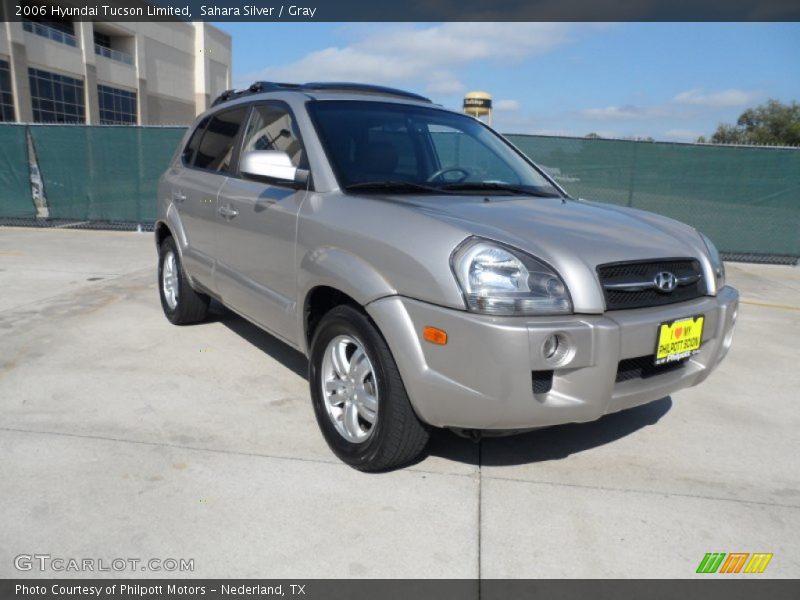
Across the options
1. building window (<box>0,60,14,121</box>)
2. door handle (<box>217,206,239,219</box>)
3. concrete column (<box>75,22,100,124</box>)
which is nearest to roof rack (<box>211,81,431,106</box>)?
door handle (<box>217,206,239,219</box>)

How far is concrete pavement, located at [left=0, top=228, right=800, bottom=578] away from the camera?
2500 mm

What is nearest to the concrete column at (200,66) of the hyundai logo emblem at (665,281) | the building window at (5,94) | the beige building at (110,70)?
the beige building at (110,70)

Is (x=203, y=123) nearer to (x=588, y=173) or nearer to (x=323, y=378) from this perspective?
(x=323, y=378)

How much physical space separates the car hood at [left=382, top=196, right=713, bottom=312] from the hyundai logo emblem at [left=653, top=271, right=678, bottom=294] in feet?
0.31

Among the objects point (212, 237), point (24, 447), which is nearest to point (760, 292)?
point (212, 237)

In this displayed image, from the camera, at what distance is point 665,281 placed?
2.84 metres

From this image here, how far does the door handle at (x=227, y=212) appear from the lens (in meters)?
4.06

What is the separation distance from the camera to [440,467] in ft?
10.4

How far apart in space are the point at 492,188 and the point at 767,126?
2594 inches

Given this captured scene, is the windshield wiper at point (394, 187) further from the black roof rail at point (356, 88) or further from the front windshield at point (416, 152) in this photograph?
the black roof rail at point (356, 88)

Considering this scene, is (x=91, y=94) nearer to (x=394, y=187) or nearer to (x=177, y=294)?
(x=177, y=294)

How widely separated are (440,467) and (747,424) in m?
2.02

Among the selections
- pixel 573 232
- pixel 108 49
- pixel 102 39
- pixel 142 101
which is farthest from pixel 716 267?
pixel 102 39

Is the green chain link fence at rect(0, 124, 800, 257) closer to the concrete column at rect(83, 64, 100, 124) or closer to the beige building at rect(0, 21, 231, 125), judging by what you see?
the beige building at rect(0, 21, 231, 125)
